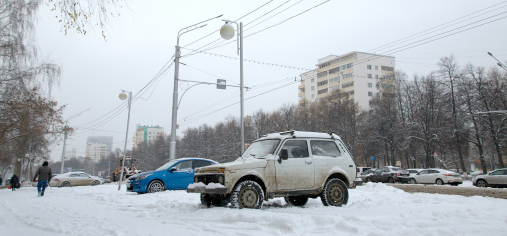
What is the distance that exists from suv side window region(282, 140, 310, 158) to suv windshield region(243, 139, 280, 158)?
279 mm

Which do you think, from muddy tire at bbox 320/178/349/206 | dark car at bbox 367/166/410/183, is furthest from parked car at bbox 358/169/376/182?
muddy tire at bbox 320/178/349/206

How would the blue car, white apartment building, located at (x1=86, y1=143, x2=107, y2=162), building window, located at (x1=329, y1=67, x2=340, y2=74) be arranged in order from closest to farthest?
1. the blue car
2. building window, located at (x1=329, y1=67, x2=340, y2=74)
3. white apartment building, located at (x1=86, y1=143, x2=107, y2=162)

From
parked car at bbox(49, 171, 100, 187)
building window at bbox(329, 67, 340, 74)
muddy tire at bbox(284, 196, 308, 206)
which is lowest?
muddy tire at bbox(284, 196, 308, 206)

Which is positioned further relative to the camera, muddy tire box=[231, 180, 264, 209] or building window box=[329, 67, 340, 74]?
building window box=[329, 67, 340, 74]

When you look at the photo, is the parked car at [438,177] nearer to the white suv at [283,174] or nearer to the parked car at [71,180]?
the white suv at [283,174]

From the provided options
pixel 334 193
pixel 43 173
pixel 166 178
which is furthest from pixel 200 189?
pixel 43 173

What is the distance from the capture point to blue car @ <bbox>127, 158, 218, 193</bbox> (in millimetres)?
13516

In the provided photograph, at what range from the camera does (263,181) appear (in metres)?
7.83

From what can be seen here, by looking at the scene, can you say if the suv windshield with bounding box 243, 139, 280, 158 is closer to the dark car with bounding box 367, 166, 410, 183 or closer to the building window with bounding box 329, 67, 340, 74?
the dark car with bounding box 367, 166, 410, 183

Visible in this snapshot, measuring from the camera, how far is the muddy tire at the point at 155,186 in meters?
13.5

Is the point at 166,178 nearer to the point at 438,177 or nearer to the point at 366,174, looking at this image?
the point at 438,177

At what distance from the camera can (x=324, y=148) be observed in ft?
29.3

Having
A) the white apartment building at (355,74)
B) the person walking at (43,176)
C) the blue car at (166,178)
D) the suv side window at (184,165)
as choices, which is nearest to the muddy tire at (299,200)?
the blue car at (166,178)

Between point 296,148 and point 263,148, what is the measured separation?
32.5 inches
